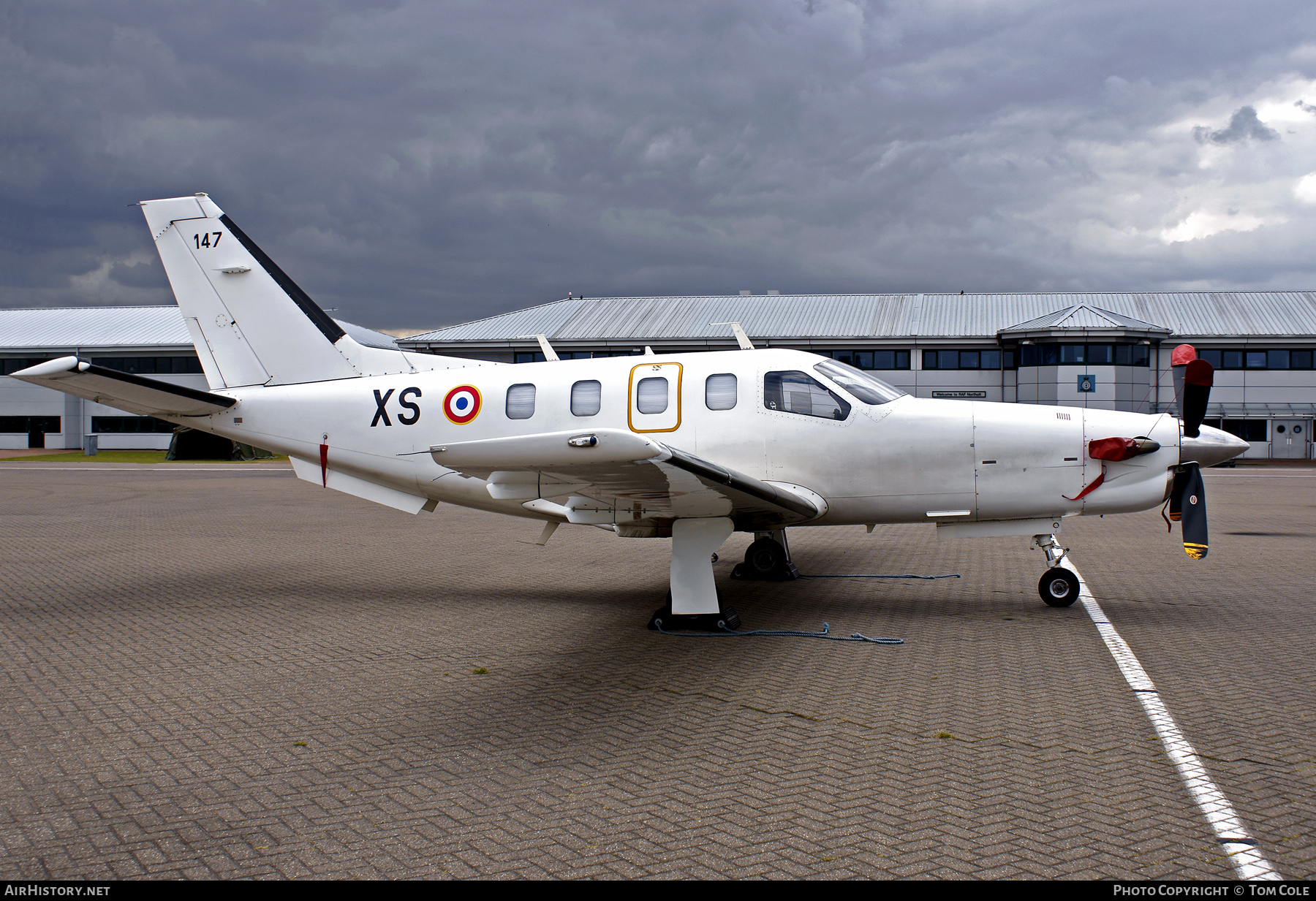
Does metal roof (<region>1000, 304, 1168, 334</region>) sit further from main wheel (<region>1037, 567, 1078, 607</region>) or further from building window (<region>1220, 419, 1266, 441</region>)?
main wheel (<region>1037, 567, 1078, 607</region>)

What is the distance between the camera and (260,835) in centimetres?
374

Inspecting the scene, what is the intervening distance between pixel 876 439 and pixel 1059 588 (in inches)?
99.5

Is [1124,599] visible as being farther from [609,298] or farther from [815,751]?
[609,298]

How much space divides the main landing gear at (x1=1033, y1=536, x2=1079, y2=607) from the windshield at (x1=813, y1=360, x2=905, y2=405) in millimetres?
2112

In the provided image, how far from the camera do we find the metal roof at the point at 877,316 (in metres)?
43.7

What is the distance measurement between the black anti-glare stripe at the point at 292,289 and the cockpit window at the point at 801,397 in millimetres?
5534

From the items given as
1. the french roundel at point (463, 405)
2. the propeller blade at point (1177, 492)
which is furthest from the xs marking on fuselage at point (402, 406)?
the propeller blade at point (1177, 492)

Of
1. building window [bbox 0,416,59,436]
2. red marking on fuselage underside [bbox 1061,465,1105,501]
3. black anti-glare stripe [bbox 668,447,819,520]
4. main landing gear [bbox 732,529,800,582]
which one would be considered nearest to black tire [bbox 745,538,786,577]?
main landing gear [bbox 732,529,800,582]

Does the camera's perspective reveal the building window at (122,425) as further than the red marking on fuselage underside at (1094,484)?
Yes

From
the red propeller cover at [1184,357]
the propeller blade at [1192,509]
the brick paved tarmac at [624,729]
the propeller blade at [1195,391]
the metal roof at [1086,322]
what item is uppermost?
the metal roof at [1086,322]

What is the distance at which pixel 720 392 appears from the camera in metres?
8.61

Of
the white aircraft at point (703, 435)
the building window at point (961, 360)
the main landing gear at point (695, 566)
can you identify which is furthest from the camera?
the building window at point (961, 360)

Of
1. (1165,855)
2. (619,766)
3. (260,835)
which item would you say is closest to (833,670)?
(619,766)

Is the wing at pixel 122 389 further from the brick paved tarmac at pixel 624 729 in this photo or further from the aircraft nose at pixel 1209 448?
the aircraft nose at pixel 1209 448
